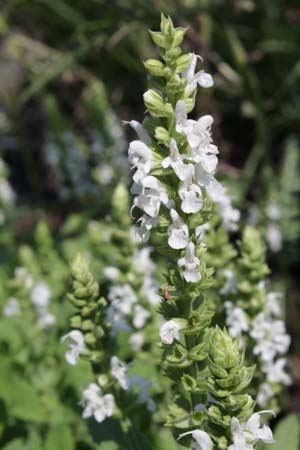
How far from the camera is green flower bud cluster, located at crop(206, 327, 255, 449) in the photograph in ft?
5.87

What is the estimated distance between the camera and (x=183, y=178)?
1.86 m

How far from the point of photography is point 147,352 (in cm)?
333

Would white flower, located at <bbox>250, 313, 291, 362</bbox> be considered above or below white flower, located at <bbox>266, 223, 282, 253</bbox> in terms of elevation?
below

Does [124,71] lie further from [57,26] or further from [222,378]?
[222,378]

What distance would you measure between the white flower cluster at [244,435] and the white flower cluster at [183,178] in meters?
0.38

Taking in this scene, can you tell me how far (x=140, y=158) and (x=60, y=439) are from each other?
1.55 m

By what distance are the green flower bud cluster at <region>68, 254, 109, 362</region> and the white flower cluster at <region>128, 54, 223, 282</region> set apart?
356mm


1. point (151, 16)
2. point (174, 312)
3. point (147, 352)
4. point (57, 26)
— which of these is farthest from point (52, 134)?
point (174, 312)

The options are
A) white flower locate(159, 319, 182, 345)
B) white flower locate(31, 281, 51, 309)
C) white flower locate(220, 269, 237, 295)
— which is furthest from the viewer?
white flower locate(31, 281, 51, 309)

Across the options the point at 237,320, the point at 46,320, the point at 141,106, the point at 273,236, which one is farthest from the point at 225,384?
the point at 141,106

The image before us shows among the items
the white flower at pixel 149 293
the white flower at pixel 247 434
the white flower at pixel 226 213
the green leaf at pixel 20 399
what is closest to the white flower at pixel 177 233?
the white flower at pixel 247 434

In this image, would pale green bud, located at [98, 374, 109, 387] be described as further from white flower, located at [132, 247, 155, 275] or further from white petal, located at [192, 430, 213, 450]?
white flower, located at [132, 247, 155, 275]

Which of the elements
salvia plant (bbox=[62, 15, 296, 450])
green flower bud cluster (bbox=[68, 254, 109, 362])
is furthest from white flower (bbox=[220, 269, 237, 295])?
green flower bud cluster (bbox=[68, 254, 109, 362])

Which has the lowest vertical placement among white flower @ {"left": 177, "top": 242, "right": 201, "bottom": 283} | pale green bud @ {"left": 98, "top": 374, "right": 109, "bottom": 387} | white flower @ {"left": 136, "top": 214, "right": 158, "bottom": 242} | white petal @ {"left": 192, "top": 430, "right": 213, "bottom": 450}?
A: white petal @ {"left": 192, "top": 430, "right": 213, "bottom": 450}
